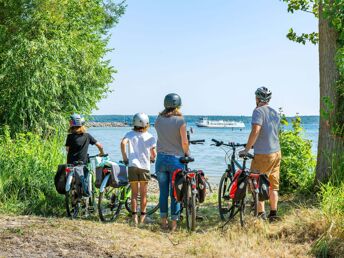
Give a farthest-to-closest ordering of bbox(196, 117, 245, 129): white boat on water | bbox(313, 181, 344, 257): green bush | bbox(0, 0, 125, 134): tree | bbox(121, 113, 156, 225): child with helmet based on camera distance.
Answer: bbox(196, 117, 245, 129): white boat on water, bbox(0, 0, 125, 134): tree, bbox(121, 113, 156, 225): child with helmet, bbox(313, 181, 344, 257): green bush

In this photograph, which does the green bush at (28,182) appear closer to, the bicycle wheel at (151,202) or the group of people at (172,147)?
the bicycle wheel at (151,202)

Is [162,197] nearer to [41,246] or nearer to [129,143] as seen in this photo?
[129,143]

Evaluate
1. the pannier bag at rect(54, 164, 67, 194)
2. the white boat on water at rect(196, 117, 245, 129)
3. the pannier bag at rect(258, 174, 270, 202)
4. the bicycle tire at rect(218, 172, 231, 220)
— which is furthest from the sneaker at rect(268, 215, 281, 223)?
the white boat on water at rect(196, 117, 245, 129)

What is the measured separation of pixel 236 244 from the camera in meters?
7.18

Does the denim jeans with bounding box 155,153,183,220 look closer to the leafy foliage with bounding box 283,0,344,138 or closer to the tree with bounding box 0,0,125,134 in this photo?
the leafy foliage with bounding box 283,0,344,138

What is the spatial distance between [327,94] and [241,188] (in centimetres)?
371

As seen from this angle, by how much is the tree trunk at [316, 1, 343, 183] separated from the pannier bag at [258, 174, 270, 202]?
120 inches

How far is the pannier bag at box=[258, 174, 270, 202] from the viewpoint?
8.22 metres

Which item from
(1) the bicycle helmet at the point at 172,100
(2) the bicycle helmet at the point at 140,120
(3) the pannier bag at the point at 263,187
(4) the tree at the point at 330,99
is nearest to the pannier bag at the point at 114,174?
(2) the bicycle helmet at the point at 140,120

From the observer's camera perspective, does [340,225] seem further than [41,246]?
Yes

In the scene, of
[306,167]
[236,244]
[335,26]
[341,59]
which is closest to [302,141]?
[306,167]

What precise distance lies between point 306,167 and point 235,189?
4.16 meters

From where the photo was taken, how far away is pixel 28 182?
9859 millimetres

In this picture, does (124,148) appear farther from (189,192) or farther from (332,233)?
(332,233)
